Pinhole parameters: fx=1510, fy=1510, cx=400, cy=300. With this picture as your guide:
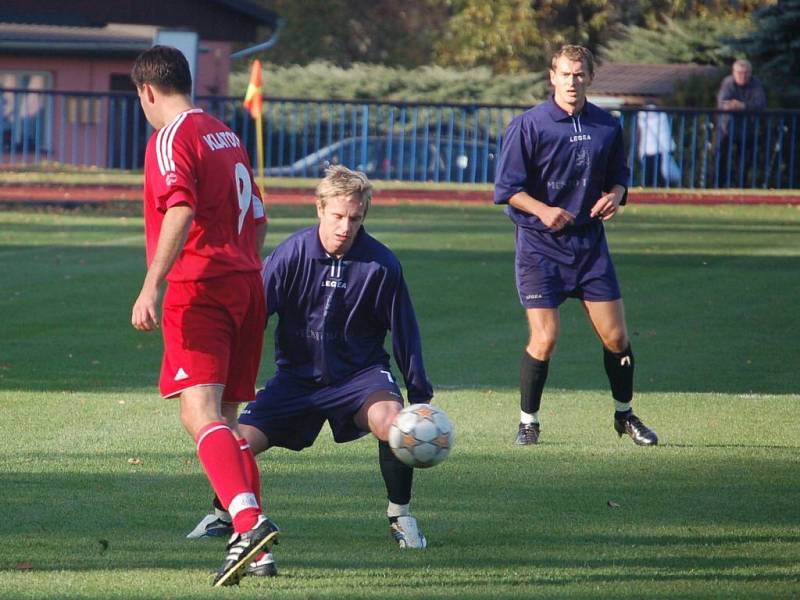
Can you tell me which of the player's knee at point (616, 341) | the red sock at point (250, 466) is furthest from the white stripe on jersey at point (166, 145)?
the player's knee at point (616, 341)

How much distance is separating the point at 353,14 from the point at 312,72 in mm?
15839

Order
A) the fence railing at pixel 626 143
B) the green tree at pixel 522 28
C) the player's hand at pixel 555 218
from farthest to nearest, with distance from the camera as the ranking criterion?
the green tree at pixel 522 28 → the fence railing at pixel 626 143 → the player's hand at pixel 555 218

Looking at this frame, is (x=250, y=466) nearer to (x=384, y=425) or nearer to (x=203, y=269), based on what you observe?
(x=384, y=425)

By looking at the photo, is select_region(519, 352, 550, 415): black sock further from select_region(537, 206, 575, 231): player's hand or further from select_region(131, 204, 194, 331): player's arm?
select_region(131, 204, 194, 331): player's arm

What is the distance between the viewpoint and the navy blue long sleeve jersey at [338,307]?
5895 millimetres

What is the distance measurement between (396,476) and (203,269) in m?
1.16

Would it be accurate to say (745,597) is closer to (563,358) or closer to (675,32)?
(563,358)

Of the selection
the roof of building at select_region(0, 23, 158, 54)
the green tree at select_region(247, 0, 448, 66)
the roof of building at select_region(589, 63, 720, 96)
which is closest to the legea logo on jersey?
the roof of building at select_region(589, 63, 720, 96)

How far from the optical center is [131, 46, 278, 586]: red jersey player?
5.16 m

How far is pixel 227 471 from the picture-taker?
5.16m

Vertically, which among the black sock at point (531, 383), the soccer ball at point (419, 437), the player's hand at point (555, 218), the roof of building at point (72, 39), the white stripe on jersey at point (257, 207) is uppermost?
the roof of building at point (72, 39)

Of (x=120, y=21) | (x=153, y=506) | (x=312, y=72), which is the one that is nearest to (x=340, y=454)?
(x=153, y=506)

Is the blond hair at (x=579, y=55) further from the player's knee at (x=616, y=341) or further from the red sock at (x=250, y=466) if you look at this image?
the red sock at (x=250, y=466)

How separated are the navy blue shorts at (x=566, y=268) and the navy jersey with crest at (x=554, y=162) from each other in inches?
2.9
